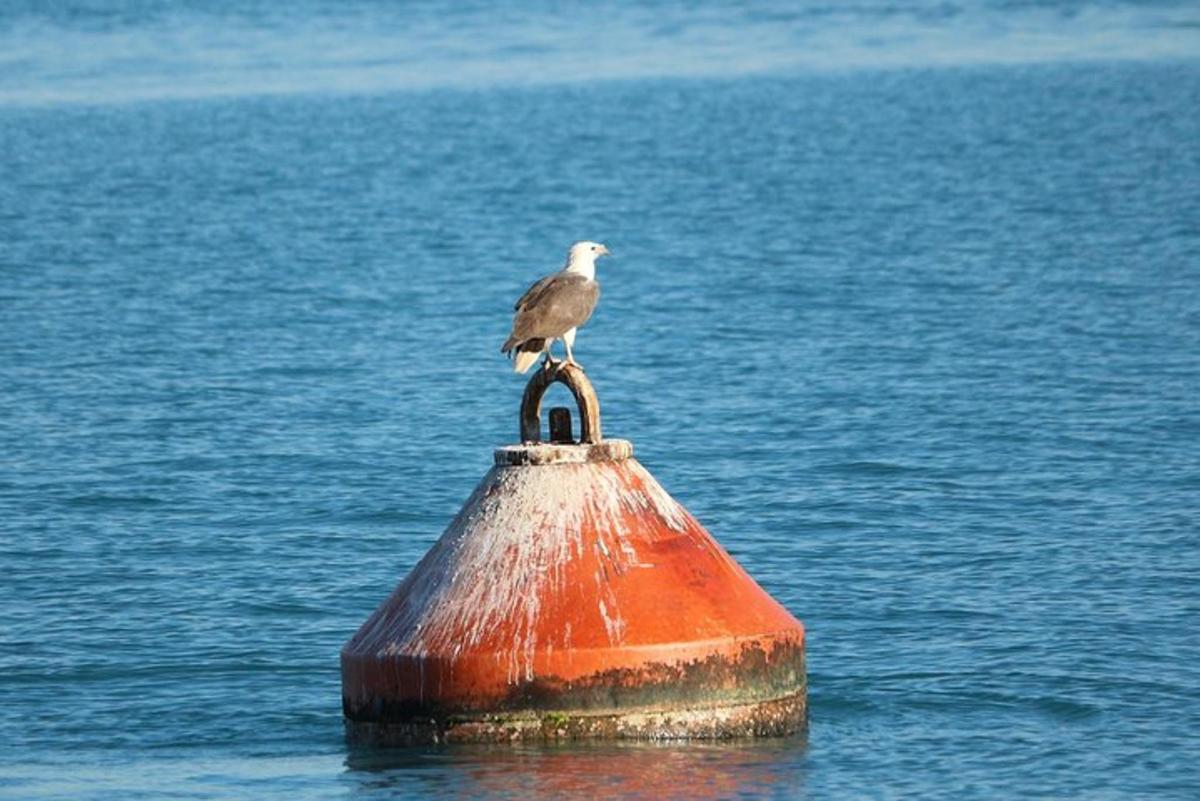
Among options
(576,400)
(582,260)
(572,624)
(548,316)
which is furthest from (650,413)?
(572,624)

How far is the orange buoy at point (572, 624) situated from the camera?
42.6ft

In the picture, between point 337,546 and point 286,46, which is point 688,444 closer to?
point 337,546

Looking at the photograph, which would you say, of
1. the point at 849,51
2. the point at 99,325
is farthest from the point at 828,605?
the point at 849,51

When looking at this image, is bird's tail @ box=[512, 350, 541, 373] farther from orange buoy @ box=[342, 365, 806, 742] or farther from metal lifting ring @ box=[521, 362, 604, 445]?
orange buoy @ box=[342, 365, 806, 742]

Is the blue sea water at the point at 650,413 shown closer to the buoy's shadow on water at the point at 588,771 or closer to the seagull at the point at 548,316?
the buoy's shadow on water at the point at 588,771

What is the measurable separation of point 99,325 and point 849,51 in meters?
69.2

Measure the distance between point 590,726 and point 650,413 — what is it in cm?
1533

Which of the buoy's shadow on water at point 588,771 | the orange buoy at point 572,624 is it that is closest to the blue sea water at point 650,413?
the buoy's shadow on water at point 588,771

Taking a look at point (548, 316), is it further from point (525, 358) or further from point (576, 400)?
point (576, 400)

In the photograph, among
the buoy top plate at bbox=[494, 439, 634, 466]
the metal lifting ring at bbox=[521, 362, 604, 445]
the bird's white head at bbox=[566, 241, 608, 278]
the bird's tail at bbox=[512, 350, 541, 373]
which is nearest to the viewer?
the buoy top plate at bbox=[494, 439, 634, 466]

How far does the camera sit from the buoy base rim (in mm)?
13078

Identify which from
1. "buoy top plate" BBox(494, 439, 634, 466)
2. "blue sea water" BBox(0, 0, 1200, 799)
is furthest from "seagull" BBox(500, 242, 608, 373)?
"blue sea water" BBox(0, 0, 1200, 799)

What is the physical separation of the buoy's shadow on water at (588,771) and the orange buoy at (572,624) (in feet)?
0.26

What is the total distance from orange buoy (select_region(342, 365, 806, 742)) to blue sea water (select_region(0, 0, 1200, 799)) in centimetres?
22
